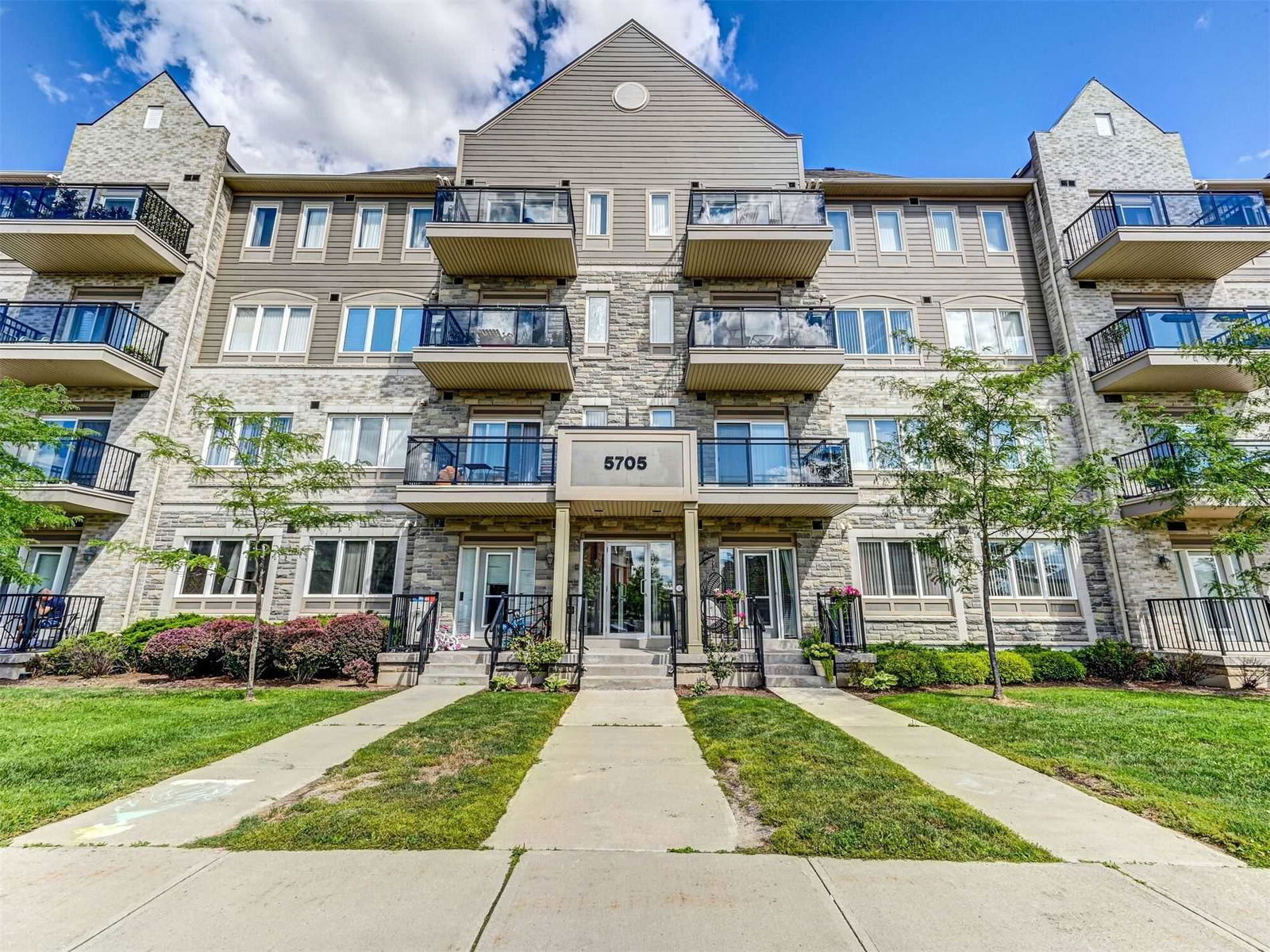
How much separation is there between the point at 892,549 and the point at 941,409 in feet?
14.8

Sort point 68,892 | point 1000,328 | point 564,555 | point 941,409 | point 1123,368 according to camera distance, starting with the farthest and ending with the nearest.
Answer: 1. point 1000,328
2. point 1123,368
3. point 564,555
4. point 941,409
5. point 68,892

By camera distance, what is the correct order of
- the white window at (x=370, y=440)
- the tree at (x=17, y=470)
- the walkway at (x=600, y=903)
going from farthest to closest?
the white window at (x=370, y=440)
the tree at (x=17, y=470)
the walkway at (x=600, y=903)

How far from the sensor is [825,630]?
40.8 feet

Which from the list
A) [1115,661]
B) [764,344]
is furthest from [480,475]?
[1115,661]

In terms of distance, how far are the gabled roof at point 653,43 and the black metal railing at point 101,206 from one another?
8.20 metres

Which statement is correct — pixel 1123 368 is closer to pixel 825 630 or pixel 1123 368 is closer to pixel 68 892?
pixel 825 630

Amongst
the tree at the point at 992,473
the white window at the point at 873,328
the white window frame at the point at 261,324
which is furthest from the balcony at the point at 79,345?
the white window at the point at 873,328

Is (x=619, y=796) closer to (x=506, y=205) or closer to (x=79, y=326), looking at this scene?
(x=506, y=205)

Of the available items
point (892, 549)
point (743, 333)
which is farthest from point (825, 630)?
point (743, 333)

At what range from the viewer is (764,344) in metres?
14.1

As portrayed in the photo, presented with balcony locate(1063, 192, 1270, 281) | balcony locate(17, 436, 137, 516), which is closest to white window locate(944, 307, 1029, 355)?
balcony locate(1063, 192, 1270, 281)

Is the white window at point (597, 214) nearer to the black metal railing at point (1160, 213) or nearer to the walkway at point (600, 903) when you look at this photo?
the black metal railing at point (1160, 213)

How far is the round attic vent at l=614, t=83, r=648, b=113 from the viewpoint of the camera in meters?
17.3

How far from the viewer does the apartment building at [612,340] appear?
43.7 feet
